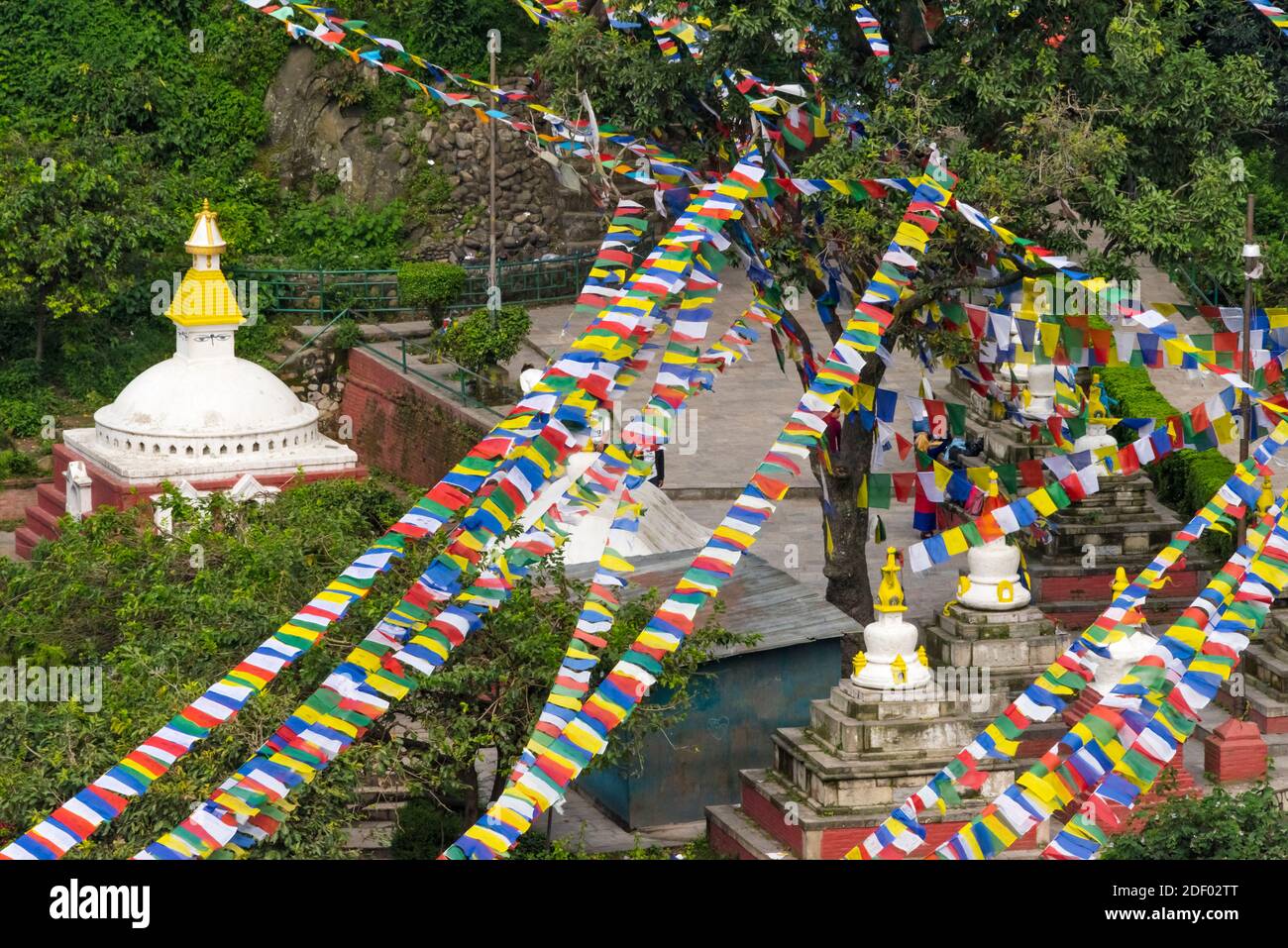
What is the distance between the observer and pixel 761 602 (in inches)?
913

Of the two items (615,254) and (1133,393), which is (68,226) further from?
(615,254)

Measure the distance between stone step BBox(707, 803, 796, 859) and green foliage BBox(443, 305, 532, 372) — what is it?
1338 centimetres

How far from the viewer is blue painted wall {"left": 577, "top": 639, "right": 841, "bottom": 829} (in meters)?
22.2

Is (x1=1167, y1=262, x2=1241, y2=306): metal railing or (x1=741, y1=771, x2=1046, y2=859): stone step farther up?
(x1=1167, y1=262, x2=1241, y2=306): metal railing

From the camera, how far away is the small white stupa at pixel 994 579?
22.6m

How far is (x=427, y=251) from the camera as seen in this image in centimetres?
3984

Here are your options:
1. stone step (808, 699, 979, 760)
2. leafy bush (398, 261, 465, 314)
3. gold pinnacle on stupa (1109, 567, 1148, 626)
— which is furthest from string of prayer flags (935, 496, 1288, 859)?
leafy bush (398, 261, 465, 314)

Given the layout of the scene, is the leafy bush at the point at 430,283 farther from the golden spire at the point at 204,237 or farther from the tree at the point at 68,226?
the golden spire at the point at 204,237

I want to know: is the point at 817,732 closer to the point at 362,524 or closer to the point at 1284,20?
the point at 362,524

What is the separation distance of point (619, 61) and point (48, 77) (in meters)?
18.0

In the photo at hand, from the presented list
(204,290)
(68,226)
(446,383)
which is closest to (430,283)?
(446,383)

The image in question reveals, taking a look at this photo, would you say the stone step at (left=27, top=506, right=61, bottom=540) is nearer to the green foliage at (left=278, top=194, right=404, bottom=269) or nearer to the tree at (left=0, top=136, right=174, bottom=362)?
the tree at (left=0, top=136, right=174, bottom=362)

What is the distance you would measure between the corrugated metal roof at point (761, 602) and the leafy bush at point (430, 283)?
12309 millimetres

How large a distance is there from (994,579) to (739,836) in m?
3.81
